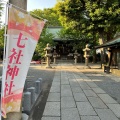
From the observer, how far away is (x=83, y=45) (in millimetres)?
28203

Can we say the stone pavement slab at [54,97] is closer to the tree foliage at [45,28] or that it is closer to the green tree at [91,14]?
the green tree at [91,14]

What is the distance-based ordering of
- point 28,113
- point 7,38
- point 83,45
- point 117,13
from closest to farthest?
point 7,38
point 28,113
point 117,13
point 83,45

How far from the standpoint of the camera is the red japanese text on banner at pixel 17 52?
303cm

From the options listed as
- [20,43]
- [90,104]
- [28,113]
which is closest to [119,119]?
[90,104]

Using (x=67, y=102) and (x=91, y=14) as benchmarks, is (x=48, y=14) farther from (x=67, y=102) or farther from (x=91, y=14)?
(x=67, y=102)

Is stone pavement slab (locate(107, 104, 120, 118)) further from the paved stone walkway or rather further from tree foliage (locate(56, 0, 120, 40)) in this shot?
tree foliage (locate(56, 0, 120, 40))

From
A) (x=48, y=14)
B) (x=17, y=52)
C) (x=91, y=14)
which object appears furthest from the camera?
(x=48, y=14)

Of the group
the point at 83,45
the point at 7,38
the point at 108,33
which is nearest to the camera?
the point at 7,38

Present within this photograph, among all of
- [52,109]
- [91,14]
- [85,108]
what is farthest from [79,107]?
[91,14]

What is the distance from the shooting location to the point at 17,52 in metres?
3.10

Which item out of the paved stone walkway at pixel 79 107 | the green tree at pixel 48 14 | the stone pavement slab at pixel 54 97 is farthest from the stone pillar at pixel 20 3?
the green tree at pixel 48 14

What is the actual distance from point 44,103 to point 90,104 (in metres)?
1.33

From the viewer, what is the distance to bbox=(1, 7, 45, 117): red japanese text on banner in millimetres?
3031

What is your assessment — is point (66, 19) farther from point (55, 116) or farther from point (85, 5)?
point (55, 116)
